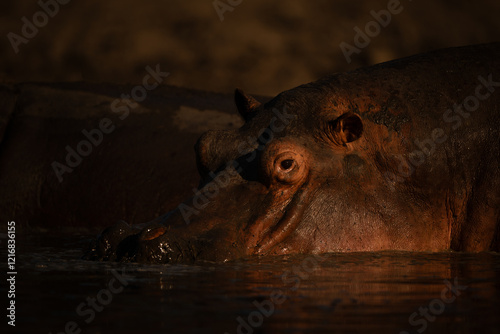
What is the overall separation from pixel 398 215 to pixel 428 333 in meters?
2.88

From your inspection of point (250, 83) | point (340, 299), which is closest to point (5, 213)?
point (250, 83)

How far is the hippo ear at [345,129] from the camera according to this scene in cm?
554

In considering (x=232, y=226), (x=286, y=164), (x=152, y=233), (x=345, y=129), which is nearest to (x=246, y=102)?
(x=345, y=129)

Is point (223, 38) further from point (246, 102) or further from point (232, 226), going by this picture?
point (232, 226)

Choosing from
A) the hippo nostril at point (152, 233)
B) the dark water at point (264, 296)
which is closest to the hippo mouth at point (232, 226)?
the hippo nostril at point (152, 233)

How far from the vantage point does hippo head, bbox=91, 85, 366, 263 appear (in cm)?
488

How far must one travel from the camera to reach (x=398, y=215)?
549 cm

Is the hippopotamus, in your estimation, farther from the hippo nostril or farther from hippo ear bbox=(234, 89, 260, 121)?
the hippo nostril

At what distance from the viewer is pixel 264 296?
3.39 m

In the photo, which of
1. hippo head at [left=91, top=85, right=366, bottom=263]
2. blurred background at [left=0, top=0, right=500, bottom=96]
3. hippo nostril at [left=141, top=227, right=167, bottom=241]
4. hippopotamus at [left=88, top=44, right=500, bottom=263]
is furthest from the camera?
blurred background at [left=0, top=0, right=500, bottom=96]

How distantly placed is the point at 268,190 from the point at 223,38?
685cm

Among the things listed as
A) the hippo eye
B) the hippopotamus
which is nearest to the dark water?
the hippopotamus

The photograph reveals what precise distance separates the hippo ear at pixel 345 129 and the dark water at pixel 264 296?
89cm

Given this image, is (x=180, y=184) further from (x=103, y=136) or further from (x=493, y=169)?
(x=493, y=169)
